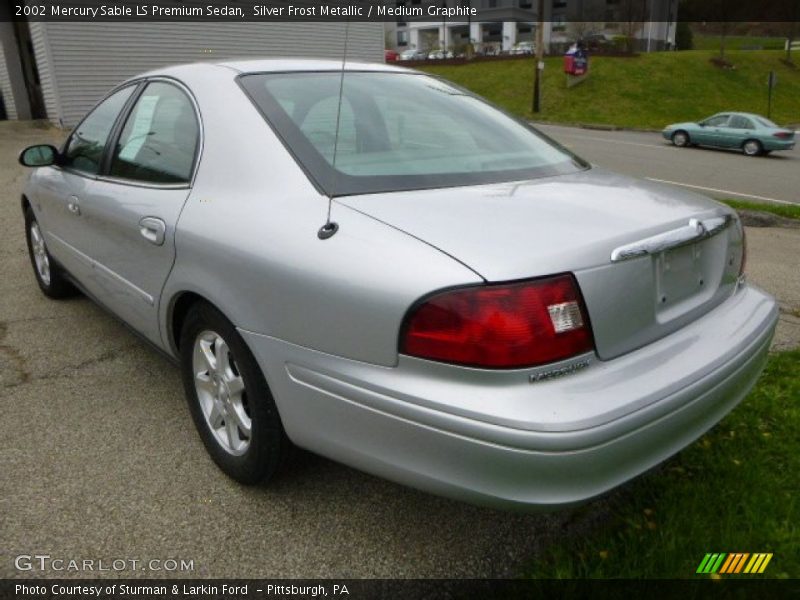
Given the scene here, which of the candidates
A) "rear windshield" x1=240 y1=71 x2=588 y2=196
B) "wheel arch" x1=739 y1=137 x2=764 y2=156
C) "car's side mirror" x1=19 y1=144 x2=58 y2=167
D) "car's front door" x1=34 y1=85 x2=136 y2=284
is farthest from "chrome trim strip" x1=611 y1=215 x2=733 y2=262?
"wheel arch" x1=739 y1=137 x2=764 y2=156

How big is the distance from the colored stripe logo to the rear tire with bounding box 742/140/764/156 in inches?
797

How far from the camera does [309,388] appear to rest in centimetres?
201

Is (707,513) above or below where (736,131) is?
above

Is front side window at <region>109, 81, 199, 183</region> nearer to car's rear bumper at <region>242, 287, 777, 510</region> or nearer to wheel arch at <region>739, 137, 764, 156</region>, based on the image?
car's rear bumper at <region>242, 287, 777, 510</region>

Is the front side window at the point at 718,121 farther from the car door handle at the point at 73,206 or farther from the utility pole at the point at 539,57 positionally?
the car door handle at the point at 73,206

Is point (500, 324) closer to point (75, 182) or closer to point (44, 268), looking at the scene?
point (75, 182)

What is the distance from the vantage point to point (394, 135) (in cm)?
257


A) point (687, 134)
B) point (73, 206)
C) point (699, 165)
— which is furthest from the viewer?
point (687, 134)

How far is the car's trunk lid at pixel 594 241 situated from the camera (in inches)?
70.0

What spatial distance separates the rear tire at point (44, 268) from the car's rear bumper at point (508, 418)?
298 cm

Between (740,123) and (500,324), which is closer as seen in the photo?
(500,324)

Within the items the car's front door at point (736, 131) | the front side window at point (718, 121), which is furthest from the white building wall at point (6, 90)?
the car's front door at point (736, 131)

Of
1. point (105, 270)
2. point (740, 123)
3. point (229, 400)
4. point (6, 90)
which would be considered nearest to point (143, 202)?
point (105, 270)

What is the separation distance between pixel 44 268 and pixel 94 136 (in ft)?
4.78
